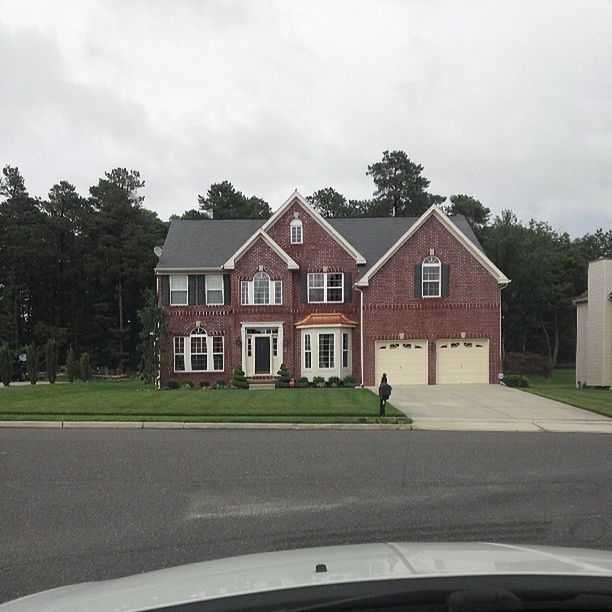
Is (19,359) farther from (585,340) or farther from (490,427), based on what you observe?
(490,427)

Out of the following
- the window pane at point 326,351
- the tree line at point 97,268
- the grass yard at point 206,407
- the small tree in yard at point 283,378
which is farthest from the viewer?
the tree line at point 97,268

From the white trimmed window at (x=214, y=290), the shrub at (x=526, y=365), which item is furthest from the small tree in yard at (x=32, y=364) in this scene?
the shrub at (x=526, y=365)

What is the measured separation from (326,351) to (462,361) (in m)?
6.14

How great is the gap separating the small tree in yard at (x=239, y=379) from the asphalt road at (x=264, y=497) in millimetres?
17900

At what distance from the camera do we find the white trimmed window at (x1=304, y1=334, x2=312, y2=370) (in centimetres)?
3400

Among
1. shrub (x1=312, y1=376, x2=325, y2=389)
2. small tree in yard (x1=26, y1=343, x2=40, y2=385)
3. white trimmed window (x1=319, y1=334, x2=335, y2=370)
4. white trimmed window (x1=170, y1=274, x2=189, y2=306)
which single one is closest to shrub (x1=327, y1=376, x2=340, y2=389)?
shrub (x1=312, y1=376, x2=325, y2=389)

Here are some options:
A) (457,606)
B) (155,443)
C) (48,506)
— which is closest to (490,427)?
(155,443)

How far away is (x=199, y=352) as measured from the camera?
34.8 m

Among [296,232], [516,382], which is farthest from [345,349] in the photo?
[516,382]

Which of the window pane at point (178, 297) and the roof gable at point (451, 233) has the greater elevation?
the roof gable at point (451, 233)

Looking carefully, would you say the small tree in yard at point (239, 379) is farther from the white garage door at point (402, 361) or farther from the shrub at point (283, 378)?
the white garage door at point (402, 361)

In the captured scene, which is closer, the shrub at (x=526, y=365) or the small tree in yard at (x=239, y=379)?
the small tree in yard at (x=239, y=379)

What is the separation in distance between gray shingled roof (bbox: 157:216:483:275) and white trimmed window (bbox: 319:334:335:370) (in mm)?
3758

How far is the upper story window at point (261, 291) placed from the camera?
34438 mm
